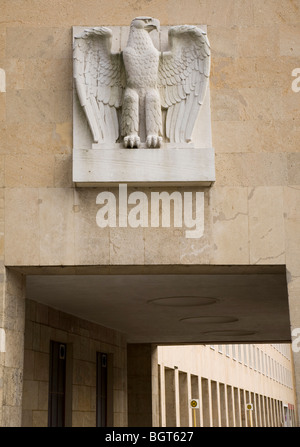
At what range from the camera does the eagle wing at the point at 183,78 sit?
→ 10945mm

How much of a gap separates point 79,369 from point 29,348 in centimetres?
245

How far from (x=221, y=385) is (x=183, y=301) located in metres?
27.8

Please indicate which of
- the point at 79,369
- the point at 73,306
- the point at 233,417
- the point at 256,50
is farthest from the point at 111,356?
the point at 233,417

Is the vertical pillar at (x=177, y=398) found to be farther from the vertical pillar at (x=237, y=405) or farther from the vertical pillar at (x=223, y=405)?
the vertical pillar at (x=237, y=405)

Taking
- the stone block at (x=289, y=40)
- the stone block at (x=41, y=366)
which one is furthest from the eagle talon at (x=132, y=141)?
the stone block at (x=41, y=366)

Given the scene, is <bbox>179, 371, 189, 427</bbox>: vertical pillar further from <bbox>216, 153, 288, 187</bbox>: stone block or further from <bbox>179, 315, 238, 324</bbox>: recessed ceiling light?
<bbox>216, 153, 288, 187</bbox>: stone block

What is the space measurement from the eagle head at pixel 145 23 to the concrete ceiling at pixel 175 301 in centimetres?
360

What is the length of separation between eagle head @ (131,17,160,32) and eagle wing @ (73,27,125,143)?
0.38m

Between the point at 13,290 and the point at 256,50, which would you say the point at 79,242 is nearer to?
the point at 13,290

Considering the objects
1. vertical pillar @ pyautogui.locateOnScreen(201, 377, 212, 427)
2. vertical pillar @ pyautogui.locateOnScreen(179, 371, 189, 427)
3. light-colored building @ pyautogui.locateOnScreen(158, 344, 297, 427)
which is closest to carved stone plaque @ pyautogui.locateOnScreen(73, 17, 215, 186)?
light-colored building @ pyautogui.locateOnScreen(158, 344, 297, 427)

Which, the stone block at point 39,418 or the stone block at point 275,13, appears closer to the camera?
the stone block at point 275,13

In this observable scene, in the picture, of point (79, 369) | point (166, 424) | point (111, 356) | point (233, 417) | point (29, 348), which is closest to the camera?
point (29, 348)

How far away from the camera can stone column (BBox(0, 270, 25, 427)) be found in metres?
10.3

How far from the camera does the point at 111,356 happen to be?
66.5 feet
